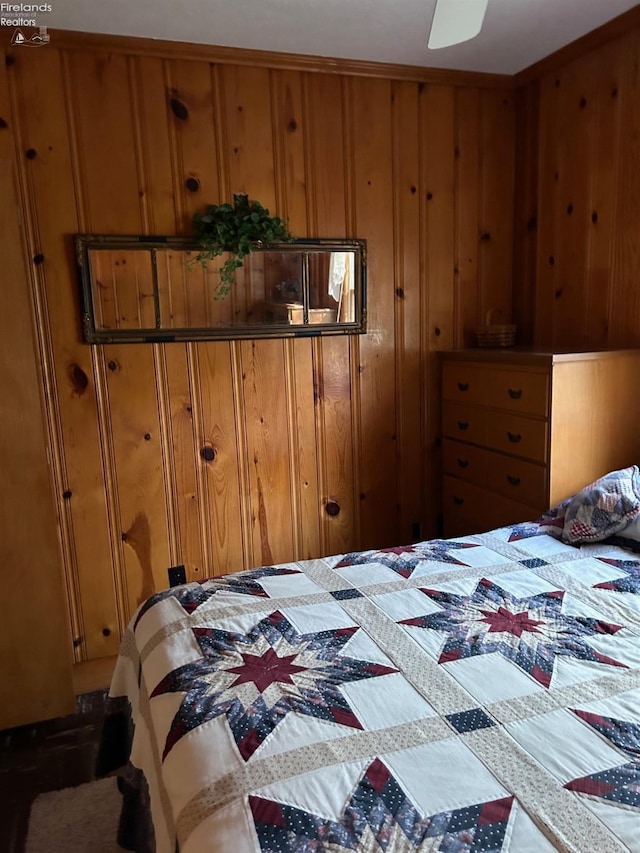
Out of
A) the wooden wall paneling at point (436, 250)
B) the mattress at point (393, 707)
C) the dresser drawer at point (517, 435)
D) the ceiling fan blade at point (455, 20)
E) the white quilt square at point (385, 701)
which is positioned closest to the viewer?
the mattress at point (393, 707)

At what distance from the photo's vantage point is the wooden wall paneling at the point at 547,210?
2900mm

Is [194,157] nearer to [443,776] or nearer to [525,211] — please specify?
[525,211]

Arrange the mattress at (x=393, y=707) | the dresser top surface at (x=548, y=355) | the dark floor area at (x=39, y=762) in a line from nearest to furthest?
1. the mattress at (x=393, y=707)
2. the dark floor area at (x=39, y=762)
3. the dresser top surface at (x=548, y=355)

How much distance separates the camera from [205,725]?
1190 mm

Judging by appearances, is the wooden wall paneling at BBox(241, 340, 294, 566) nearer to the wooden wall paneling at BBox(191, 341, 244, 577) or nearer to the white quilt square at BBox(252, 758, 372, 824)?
the wooden wall paneling at BBox(191, 341, 244, 577)

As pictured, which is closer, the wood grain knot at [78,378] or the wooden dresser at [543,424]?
the wooden dresser at [543,424]

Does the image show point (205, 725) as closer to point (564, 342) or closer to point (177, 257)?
point (177, 257)

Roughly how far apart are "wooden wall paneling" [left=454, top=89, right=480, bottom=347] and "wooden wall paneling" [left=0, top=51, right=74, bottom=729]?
200 cm

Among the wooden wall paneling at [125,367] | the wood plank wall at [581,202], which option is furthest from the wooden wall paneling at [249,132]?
the wood plank wall at [581,202]

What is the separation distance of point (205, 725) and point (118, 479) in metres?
1.65

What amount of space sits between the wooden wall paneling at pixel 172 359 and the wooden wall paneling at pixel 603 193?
5.64 ft

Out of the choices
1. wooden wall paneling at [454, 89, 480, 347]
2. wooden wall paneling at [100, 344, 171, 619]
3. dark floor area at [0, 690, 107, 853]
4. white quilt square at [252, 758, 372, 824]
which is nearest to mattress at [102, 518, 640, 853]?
white quilt square at [252, 758, 372, 824]

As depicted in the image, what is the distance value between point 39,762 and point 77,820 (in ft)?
1.18
